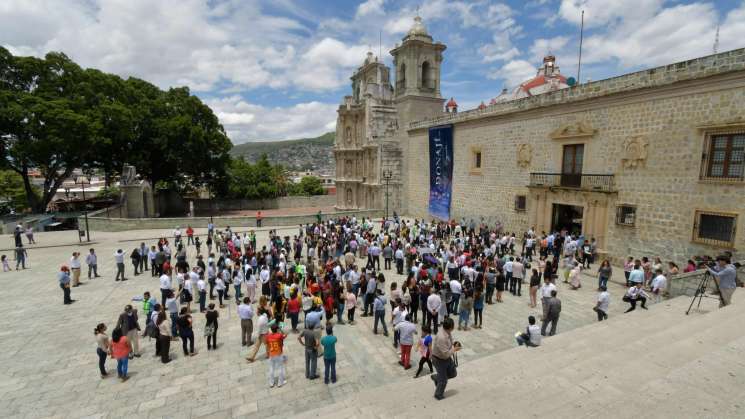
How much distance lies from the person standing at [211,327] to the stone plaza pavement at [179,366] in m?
0.26

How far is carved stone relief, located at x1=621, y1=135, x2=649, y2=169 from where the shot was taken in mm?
13969

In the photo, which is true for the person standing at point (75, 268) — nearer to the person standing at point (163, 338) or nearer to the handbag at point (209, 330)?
the person standing at point (163, 338)

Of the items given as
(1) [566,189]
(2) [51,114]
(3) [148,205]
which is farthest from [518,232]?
(2) [51,114]

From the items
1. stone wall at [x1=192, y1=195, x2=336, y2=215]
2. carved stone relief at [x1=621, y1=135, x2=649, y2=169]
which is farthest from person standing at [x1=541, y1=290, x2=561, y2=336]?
stone wall at [x1=192, y1=195, x2=336, y2=215]

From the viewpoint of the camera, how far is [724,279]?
823 centimetres

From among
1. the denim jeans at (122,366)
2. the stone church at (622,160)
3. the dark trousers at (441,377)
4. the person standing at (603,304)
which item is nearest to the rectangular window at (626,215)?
the stone church at (622,160)

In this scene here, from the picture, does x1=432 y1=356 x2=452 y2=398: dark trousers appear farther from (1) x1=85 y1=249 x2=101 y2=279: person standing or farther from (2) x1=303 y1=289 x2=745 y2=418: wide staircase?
(1) x1=85 y1=249 x2=101 y2=279: person standing

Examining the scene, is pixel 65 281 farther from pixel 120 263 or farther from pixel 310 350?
pixel 310 350

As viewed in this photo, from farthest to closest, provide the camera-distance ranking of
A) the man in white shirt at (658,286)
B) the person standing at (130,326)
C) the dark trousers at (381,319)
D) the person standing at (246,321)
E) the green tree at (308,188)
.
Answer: the green tree at (308,188), the man in white shirt at (658,286), the dark trousers at (381,319), the person standing at (246,321), the person standing at (130,326)

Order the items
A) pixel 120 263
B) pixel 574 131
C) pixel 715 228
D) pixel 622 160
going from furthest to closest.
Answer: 1. pixel 574 131
2. pixel 622 160
3. pixel 120 263
4. pixel 715 228

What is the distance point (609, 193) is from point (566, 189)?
1.96 meters

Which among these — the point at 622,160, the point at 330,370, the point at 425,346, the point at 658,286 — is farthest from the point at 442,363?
the point at 622,160

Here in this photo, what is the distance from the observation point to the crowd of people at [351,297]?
6.98 m

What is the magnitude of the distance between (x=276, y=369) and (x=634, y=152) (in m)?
15.1
